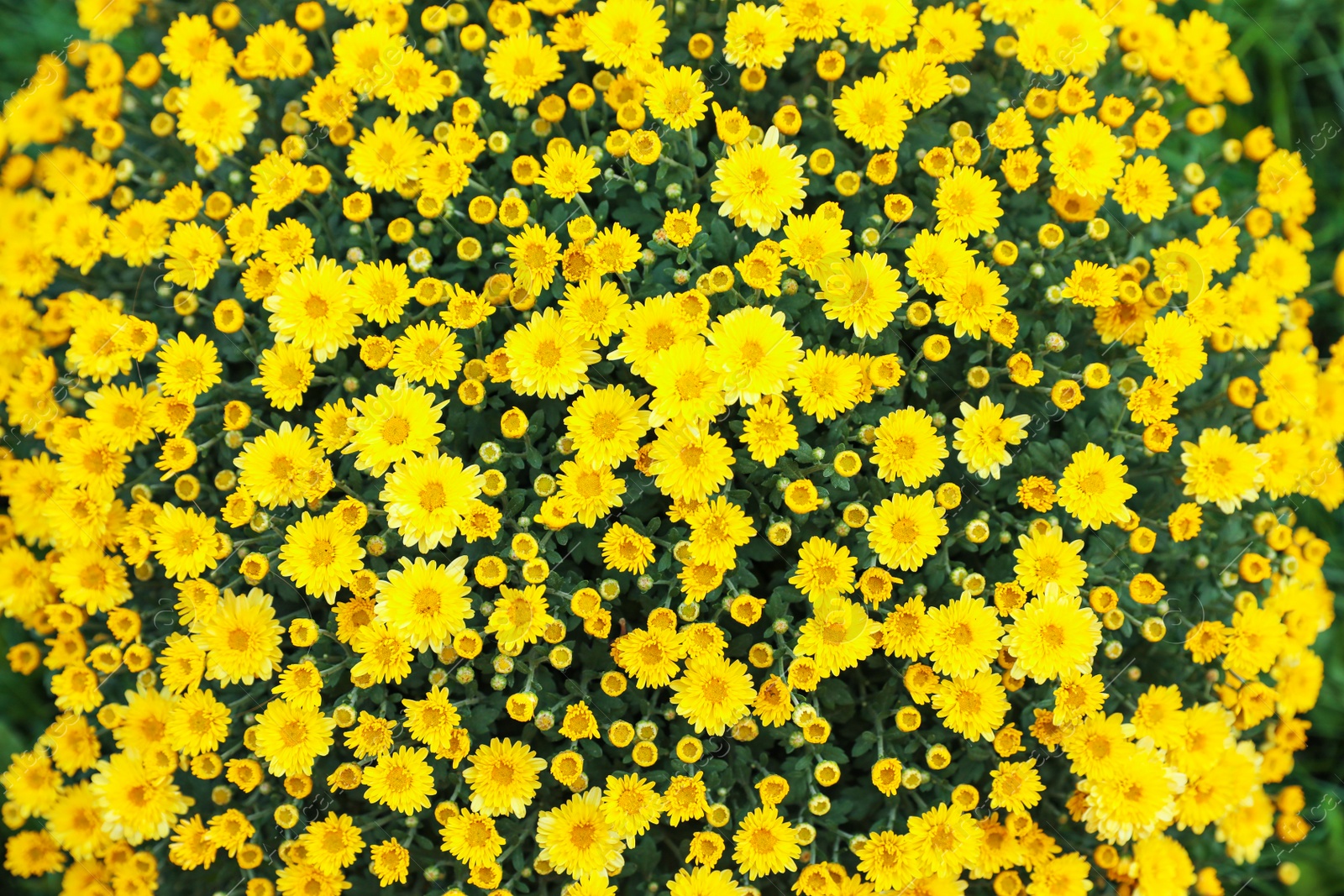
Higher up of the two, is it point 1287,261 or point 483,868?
point 1287,261

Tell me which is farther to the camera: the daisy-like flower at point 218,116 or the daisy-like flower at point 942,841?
the daisy-like flower at point 218,116

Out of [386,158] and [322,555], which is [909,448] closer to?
[322,555]

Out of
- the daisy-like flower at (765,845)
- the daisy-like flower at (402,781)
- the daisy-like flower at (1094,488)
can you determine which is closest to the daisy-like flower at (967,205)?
the daisy-like flower at (1094,488)

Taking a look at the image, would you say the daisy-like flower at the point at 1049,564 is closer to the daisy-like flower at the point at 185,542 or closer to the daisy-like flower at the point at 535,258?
the daisy-like flower at the point at 535,258

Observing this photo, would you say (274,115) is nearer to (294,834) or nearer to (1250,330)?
(294,834)

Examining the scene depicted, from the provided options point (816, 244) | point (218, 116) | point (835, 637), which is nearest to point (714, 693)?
point (835, 637)

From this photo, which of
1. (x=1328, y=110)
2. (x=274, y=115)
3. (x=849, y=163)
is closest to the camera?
(x=849, y=163)

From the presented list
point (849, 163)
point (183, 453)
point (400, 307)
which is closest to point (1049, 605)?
point (849, 163)
